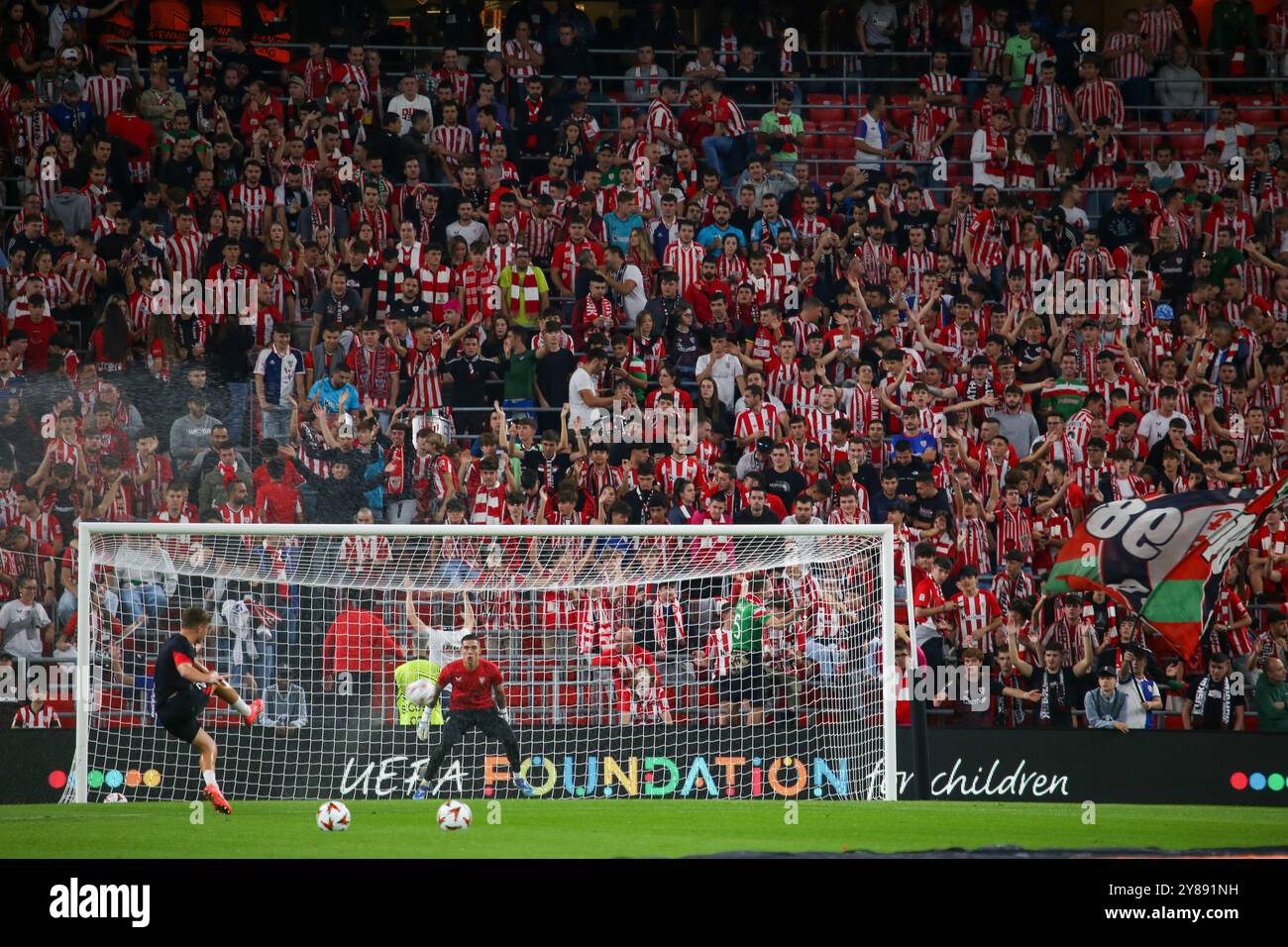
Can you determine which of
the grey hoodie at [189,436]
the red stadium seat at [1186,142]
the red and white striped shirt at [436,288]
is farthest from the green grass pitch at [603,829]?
the red stadium seat at [1186,142]

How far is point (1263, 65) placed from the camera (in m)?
20.6

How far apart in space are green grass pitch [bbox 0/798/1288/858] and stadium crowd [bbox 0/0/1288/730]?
1704 millimetres

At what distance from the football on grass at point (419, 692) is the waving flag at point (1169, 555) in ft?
16.9

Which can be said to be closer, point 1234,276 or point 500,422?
point 500,422

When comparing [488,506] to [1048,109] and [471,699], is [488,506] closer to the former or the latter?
[471,699]

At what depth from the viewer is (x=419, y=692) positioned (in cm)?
1200

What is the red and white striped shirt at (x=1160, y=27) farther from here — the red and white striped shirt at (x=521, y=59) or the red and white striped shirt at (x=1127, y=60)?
the red and white striped shirt at (x=521, y=59)

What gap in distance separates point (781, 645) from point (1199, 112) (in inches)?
427

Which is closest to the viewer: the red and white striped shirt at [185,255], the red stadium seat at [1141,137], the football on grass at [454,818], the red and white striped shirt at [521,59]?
the football on grass at [454,818]

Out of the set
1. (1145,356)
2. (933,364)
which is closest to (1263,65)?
(1145,356)

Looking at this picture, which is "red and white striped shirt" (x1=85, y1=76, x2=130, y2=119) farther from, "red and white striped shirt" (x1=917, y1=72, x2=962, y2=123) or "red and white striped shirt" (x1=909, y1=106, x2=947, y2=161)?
"red and white striped shirt" (x1=917, y1=72, x2=962, y2=123)

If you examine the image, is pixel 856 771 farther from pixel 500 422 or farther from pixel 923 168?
pixel 923 168

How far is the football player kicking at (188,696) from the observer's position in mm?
10258

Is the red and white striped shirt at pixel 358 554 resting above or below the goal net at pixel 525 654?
above
